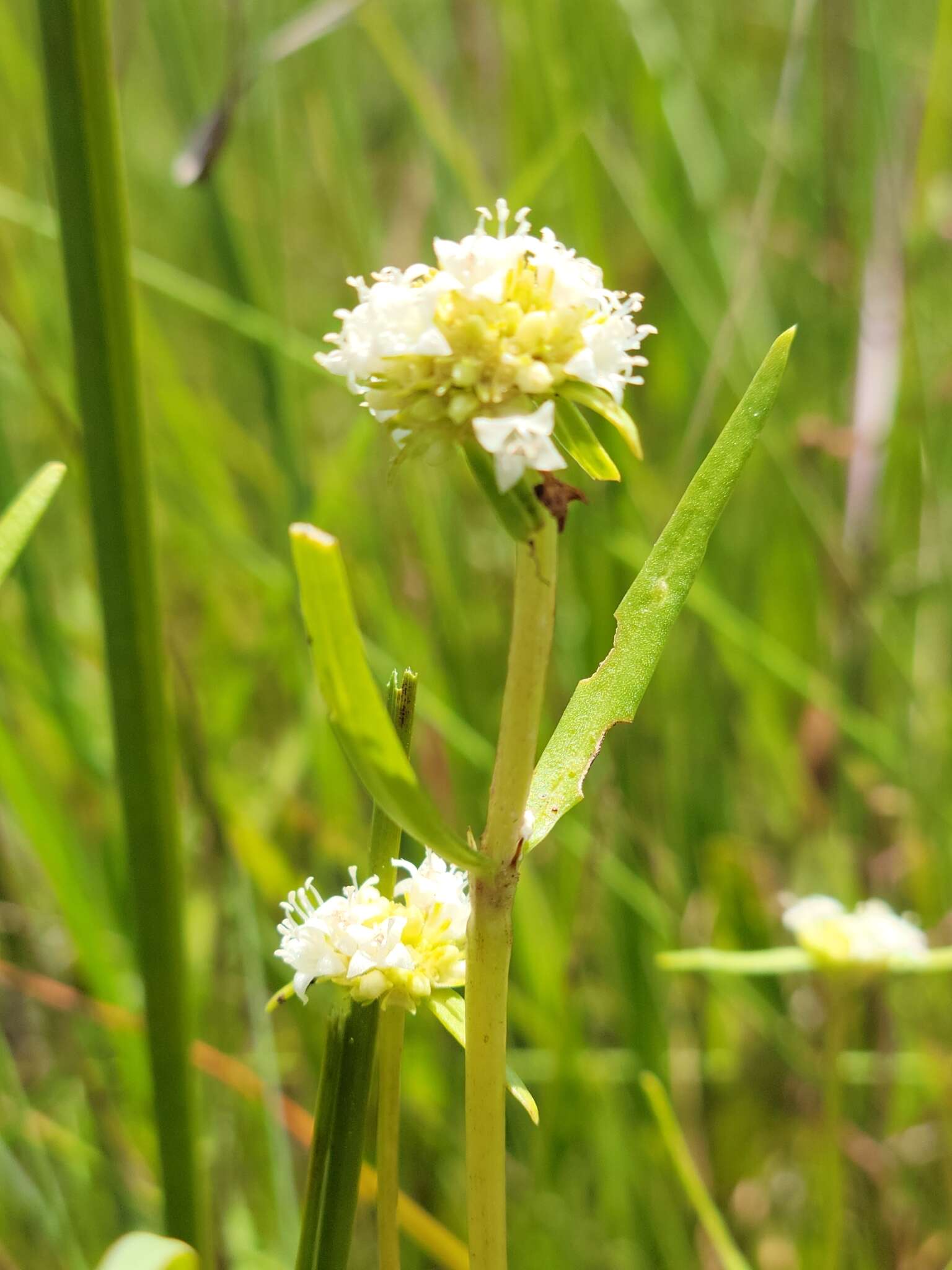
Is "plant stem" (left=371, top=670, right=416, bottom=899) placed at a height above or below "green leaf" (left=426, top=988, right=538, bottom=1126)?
above

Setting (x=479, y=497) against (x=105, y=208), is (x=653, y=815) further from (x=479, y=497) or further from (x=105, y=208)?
(x=105, y=208)

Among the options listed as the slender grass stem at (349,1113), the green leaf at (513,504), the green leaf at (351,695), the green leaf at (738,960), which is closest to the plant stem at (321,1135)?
the slender grass stem at (349,1113)

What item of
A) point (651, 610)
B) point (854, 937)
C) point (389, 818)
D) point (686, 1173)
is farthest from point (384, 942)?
point (854, 937)

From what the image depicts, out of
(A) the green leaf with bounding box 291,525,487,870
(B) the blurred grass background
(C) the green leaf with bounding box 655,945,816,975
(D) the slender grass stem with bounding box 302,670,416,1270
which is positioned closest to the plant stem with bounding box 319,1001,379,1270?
(D) the slender grass stem with bounding box 302,670,416,1270

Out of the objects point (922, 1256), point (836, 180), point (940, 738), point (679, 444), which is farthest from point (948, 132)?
point (922, 1256)

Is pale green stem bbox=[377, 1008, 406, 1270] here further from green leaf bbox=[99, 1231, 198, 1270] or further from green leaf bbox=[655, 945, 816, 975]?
green leaf bbox=[655, 945, 816, 975]

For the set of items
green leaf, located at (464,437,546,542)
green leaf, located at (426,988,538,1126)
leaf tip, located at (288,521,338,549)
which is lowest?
green leaf, located at (426,988,538,1126)
